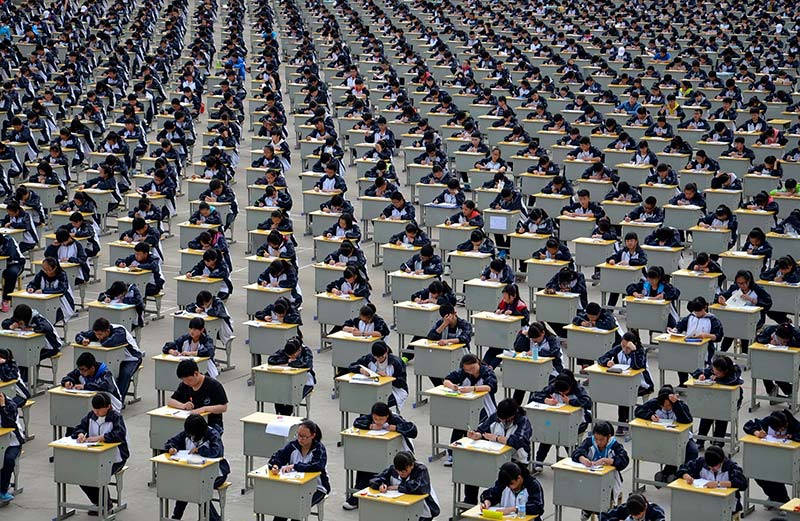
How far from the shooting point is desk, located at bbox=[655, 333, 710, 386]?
17.3 m

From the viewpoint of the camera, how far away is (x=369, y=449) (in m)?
14.6

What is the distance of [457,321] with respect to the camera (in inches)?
693

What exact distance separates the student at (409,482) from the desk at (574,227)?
10324mm

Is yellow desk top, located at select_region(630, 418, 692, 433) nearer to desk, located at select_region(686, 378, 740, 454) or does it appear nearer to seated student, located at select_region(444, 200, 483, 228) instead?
desk, located at select_region(686, 378, 740, 454)

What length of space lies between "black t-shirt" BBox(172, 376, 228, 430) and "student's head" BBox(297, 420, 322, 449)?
1600 millimetres

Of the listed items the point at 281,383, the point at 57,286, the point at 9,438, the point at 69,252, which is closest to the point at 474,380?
the point at 281,383

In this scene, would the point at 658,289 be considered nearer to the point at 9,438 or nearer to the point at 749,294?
the point at 749,294

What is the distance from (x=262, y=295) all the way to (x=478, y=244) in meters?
3.36

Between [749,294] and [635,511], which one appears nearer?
[635,511]

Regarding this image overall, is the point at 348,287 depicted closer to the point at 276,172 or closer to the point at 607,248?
the point at 607,248

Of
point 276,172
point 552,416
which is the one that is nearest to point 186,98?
point 276,172

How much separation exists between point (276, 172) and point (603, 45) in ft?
63.8

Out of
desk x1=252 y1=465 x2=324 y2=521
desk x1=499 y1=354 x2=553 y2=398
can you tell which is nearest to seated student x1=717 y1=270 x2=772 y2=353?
desk x1=499 y1=354 x2=553 y2=398

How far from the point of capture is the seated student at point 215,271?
2052cm
